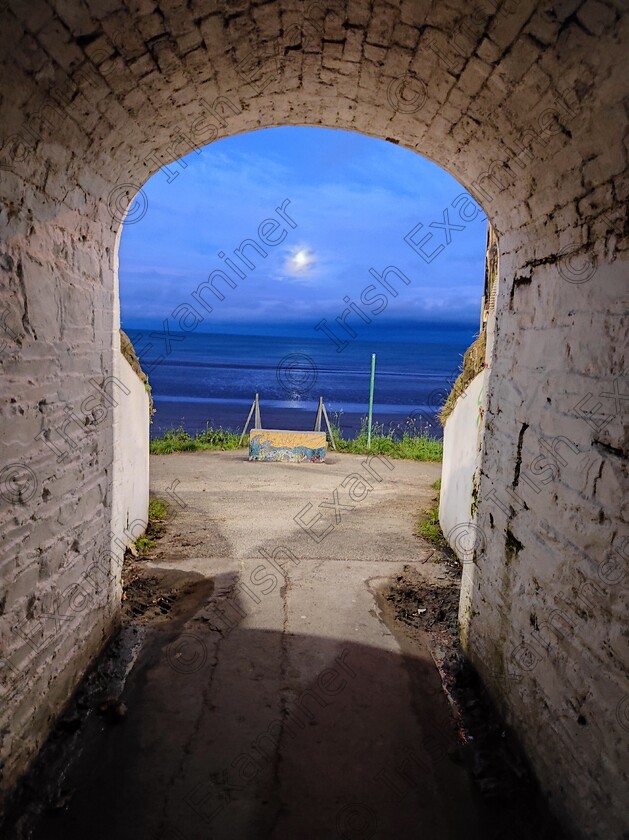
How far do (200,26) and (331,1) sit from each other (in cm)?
63

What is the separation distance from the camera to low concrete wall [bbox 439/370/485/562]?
5469mm

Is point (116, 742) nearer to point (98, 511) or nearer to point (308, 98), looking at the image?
point (98, 511)

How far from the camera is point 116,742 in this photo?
3.16 metres

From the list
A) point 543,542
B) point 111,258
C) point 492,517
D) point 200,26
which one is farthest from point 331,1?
point 492,517

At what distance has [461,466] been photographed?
236 inches

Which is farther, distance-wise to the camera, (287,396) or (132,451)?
(287,396)
